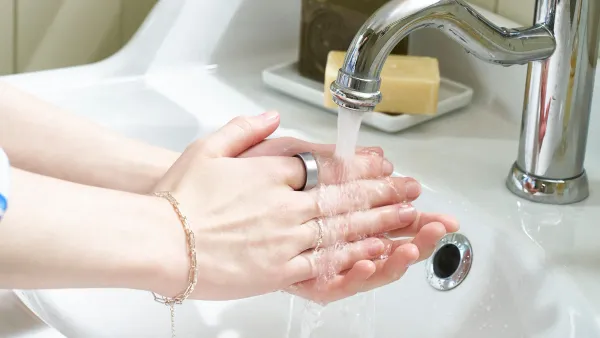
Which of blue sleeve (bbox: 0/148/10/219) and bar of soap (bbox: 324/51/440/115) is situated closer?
blue sleeve (bbox: 0/148/10/219)

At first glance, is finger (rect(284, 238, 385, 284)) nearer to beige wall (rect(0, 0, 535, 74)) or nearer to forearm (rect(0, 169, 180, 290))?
forearm (rect(0, 169, 180, 290))

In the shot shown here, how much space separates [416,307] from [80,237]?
0.87 feet

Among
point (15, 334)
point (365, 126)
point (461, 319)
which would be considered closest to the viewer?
point (15, 334)

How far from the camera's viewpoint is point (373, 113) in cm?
71

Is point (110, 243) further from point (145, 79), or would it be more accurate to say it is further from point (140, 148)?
point (145, 79)

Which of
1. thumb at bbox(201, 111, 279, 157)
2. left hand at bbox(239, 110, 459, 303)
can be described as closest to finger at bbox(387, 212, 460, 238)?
left hand at bbox(239, 110, 459, 303)

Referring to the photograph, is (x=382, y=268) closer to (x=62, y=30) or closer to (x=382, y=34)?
(x=382, y=34)

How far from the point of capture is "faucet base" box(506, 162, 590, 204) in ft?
2.00

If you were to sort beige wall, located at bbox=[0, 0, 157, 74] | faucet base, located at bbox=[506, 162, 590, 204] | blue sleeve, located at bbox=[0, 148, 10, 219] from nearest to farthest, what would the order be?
1. blue sleeve, located at bbox=[0, 148, 10, 219]
2. faucet base, located at bbox=[506, 162, 590, 204]
3. beige wall, located at bbox=[0, 0, 157, 74]

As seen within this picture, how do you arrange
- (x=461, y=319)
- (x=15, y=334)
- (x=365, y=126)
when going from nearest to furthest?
1. (x=15, y=334)
2. (x=461, y=319)
3. (x=365, y=126)

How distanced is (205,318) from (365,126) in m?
0.20

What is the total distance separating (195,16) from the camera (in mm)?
807

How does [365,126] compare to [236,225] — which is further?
[365,126]

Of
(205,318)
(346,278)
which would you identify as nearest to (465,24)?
(346,278)
